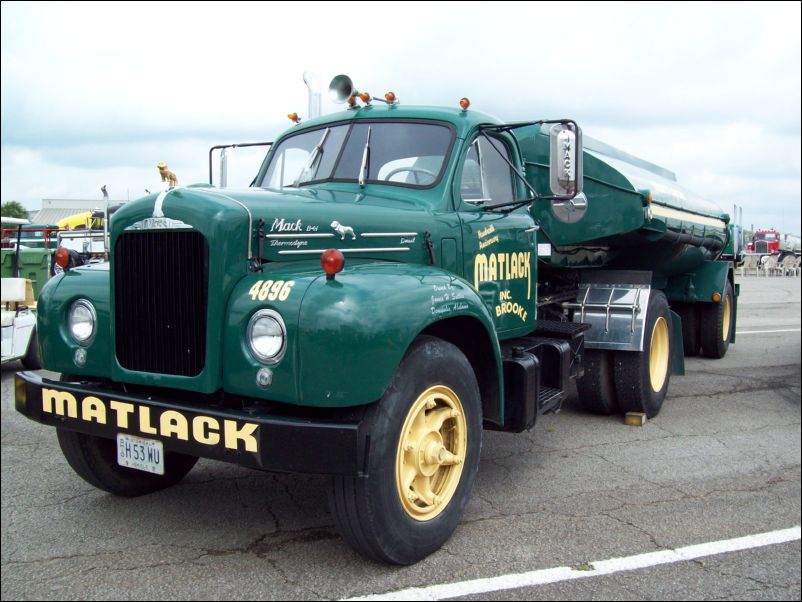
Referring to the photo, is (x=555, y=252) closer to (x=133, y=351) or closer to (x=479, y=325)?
(x=479, y=325)

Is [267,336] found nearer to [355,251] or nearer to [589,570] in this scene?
[355,251]

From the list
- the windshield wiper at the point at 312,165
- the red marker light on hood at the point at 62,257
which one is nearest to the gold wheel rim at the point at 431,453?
the windshield wiper at the point at 312,165

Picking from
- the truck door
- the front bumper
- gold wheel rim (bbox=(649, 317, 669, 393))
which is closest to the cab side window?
the truck door

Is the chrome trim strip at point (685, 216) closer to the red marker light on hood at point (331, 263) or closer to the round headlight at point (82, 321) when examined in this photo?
the red marker light on hood at point (331, 263)

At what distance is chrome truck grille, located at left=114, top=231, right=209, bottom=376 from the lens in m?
3.32

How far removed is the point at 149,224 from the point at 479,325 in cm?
178

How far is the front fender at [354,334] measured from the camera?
Answer: 3.02 meters

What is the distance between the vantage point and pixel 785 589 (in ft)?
10.6

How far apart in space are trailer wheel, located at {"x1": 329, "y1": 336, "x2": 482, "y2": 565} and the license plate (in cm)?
83

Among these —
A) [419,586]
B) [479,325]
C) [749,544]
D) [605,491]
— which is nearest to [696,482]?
[605,491]

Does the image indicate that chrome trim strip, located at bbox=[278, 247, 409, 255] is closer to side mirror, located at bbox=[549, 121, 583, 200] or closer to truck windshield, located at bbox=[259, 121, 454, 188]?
truck windshield, located at bbox=[259, 121, 454, 188]

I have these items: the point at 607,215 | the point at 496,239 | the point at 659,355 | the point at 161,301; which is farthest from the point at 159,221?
the point at 659,355

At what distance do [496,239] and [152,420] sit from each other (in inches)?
95.0

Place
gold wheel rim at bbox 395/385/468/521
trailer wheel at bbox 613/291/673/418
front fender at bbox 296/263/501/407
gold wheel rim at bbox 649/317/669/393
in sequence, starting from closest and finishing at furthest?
front fender at bbox 296/263/501/407, gold wheel rim at bbox 395/385/468/521, trailer wheel at bbox 613/291/673/418, gold wheel rim at bbox 649/317/669/393
